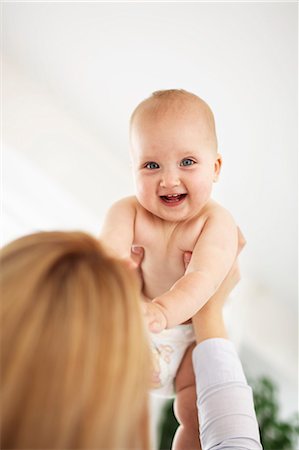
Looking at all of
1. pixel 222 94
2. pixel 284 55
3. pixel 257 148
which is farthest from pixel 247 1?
pixel 257 148

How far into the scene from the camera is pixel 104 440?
0.55 m

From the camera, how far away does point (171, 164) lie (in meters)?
1.05

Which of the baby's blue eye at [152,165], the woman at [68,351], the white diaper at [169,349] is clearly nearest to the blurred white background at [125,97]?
the baby's blue eye at [152,165]

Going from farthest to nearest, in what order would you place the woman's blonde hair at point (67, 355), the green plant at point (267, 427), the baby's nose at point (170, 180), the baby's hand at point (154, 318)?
the green plant at point (267, 427) < the baby's nose at point (170, 180) < the baby's hand at point (154, 318) < the woman's blonde hair at point (67, 355)

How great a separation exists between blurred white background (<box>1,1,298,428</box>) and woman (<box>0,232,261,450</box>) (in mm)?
1469

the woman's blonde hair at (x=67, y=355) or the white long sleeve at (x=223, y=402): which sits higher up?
the woman's blonde hair at (x=67, y=355)

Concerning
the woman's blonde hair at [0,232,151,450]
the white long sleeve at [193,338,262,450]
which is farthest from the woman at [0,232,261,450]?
the white long sleeve at [193,338,262,450]

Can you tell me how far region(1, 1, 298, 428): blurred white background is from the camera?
1.99 meters

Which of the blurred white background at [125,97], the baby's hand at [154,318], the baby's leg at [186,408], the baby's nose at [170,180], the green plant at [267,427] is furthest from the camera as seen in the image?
the green plant at [267,427]

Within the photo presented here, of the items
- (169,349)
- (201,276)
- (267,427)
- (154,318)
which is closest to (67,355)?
(154,318)

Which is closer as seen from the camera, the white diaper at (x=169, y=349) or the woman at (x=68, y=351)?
the woman at (x=68, y=351)

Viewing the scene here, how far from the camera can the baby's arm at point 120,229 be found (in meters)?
1.05

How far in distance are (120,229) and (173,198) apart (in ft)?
0.38

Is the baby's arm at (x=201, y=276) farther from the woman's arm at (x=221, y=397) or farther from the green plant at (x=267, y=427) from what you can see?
the green plant at (x=267, y=427)
